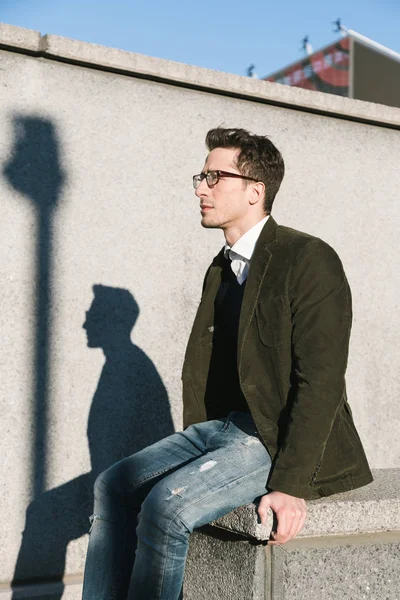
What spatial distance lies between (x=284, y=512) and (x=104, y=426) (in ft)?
6.16

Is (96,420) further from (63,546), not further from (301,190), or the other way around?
(301,190)

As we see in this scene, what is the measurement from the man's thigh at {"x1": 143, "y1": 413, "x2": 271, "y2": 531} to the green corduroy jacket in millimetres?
68

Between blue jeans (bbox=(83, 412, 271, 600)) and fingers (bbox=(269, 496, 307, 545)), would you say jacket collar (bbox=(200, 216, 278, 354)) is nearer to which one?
blue jeans (bbox=(83, 412, 271, 600))

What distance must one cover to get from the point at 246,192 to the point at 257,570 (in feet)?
4.56

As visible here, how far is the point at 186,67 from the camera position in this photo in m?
4.60

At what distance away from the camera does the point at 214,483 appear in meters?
2.68

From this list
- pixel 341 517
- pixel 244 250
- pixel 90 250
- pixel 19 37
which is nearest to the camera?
pixel 341 517

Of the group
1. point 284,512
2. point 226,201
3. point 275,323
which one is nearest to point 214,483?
point 284,512

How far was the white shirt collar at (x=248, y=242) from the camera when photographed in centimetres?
310

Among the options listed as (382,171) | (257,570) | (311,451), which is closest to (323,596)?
(257,570)

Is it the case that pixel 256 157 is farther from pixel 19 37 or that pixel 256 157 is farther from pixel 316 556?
pixel 19 37

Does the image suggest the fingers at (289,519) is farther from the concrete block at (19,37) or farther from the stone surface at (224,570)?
the concrete block at (19,37)

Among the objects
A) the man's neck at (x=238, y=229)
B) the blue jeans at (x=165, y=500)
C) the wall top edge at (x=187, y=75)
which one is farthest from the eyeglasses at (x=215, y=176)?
the wall top edge at (x=187, y=75)

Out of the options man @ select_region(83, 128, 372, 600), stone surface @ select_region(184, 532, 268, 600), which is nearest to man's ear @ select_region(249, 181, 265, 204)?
man @ select_region(83, 128, 372, 600)
